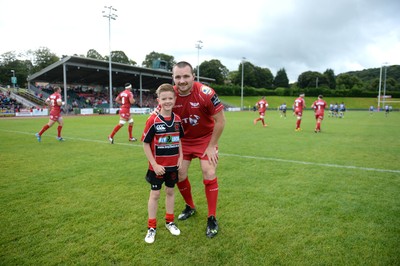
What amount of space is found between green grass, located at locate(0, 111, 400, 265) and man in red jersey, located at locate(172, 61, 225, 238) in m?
0.49

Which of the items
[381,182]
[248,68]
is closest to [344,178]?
[381,182]

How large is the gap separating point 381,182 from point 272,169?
225 centimetres

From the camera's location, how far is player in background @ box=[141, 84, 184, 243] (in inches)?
129

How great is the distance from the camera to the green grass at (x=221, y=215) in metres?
2.89

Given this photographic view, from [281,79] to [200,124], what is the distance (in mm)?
107877

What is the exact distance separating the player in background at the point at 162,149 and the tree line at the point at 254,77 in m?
67.1

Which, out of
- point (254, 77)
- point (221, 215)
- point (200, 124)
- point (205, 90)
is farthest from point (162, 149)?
point (254, 77)

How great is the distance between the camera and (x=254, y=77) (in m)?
97.3

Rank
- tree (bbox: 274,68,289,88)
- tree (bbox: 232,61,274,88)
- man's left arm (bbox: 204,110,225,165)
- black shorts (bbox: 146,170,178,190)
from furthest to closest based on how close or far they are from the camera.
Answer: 1. tree (bbox: 274,68,289,88)
2. tree (bbox: 232,61,274,88)
3. man's left arm (bbox: 204,110,225,165)
4. black shorts (bbox: 146,170,178,190)

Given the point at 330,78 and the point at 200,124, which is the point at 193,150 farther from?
the point at 330,78

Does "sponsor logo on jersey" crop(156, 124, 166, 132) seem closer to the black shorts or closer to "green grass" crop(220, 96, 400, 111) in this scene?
the black shorts

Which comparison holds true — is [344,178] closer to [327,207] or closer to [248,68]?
[327,207]

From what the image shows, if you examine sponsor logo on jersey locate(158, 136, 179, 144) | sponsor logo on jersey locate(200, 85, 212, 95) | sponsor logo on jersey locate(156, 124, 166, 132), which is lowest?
sponsor logo on jersey locate(158, 136, 179, 144)

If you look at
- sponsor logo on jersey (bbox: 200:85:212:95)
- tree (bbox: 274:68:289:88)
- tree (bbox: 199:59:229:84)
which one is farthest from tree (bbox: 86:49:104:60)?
sponsor logo on jersey (bbox: 200:85:212:95)
